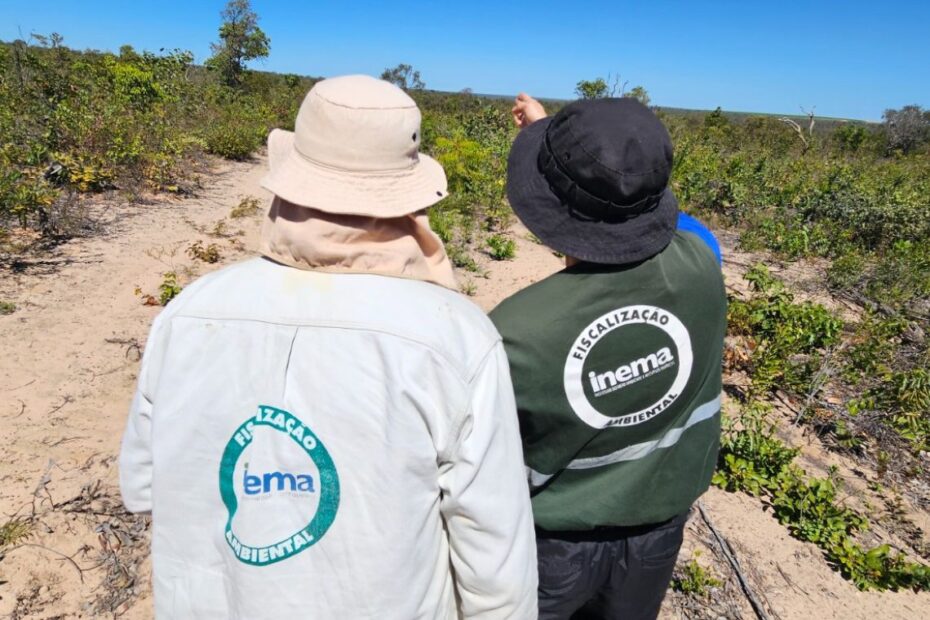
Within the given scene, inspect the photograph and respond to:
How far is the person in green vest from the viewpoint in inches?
44.2

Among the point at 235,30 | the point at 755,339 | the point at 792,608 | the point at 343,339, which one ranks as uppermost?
the point at 235,30

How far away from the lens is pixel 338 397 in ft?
2.86

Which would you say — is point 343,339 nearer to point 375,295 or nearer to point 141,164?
point 375,295

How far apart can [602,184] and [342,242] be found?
52 cm

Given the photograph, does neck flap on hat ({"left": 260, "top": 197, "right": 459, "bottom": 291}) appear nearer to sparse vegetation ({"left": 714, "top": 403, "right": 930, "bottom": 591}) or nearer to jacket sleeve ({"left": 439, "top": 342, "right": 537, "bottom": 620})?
jacket sleeve ({"left": 439, "top": 342, "right": 537, "bottom": 620})

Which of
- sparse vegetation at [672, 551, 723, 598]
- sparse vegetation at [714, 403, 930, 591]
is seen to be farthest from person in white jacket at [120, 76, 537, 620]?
sparse vegetation at [714, 403, 930, 591]

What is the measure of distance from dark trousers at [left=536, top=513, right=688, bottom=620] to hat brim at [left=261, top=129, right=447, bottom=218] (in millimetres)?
895

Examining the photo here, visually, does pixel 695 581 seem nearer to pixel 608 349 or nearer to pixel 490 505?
pixel 608 349

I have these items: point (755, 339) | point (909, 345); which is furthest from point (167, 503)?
point (909, 345)

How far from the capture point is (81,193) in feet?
21.6

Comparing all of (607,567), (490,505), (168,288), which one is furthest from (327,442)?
(168,288)

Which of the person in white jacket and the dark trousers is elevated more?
the person in white jacket

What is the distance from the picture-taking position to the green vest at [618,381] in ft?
3.73

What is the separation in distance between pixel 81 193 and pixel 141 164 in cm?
101
